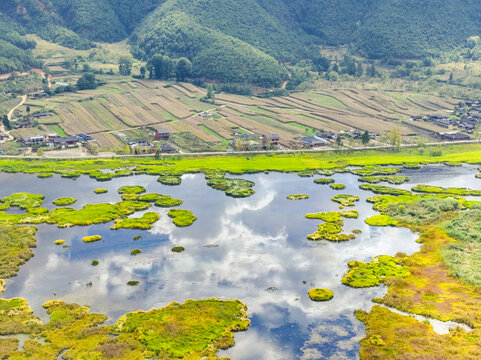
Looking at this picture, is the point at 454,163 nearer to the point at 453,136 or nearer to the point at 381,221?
the point at 453,136

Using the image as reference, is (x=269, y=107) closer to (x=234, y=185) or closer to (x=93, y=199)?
(x=234, y=185)

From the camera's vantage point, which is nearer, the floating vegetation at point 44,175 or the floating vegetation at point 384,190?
the floating vegetation at point 384,190

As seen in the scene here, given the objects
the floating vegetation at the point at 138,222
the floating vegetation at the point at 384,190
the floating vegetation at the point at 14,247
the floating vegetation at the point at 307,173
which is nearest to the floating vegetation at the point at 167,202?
the floating vegetation at the point at 138,222

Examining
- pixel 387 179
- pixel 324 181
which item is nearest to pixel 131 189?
pixel 324 181

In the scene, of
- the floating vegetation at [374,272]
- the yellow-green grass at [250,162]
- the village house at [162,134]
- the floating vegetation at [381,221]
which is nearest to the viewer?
the floating vegetation at [374,272]

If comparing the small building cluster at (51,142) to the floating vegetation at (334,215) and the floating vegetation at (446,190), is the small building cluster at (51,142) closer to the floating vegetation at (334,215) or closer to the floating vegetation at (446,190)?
the floating vegetation at (334,215)

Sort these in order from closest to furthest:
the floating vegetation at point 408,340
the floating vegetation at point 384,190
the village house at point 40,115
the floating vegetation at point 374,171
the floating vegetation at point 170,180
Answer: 1. the floating vegetation at point 408,340
2. the floating vegetation at point 384,190
3. the floating vegetation at point 170,180
4. the floating vegetation at point 374,171
5. the village house at point 40,115
